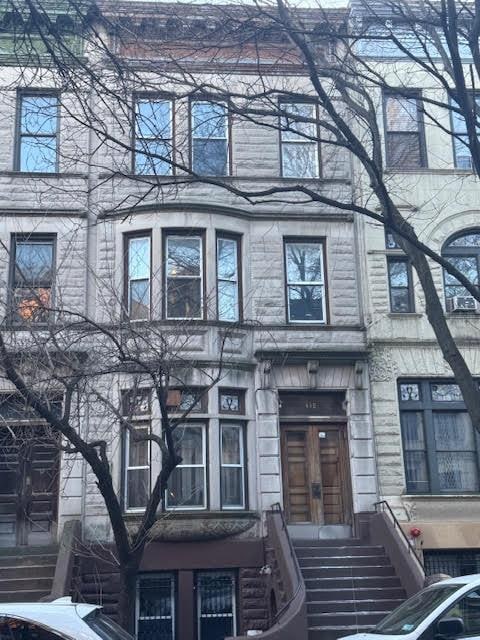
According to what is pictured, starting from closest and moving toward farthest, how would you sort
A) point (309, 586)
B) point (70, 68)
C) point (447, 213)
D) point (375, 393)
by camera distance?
point (70, 68)
point (309, 586)
point (375, 393)
point (447, 213)

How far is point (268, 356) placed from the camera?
55.9ft

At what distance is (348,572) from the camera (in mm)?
14883

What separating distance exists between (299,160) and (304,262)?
249cm

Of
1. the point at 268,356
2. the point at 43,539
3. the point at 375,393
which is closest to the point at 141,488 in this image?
the point at 43,539

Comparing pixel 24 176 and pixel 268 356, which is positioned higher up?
pixel 24 176

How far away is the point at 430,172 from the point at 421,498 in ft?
24.2

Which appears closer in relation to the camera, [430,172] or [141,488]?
[141,488]

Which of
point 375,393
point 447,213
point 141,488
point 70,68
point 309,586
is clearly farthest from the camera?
point 447,213

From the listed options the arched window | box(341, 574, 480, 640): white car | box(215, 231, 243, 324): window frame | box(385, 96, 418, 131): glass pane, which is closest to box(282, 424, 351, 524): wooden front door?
box(215, 231, 243, 324): window frame

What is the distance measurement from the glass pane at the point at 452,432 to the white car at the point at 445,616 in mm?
8460

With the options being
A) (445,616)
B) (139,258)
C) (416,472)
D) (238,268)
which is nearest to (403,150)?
(238,268)

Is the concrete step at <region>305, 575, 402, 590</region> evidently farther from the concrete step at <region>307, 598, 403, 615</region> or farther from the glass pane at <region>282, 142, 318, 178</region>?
the glass pane at <region>282, 142, 318, 178</region>

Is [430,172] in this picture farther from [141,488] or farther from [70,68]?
[70,68]

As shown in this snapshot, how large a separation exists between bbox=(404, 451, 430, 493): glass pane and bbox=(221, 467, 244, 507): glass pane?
3.50 meters
